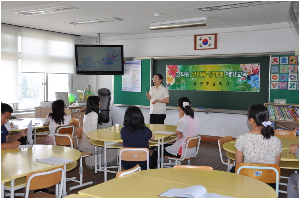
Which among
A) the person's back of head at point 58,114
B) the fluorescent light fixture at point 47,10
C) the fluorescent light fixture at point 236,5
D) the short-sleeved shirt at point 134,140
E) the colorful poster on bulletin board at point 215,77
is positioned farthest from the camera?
the colorful poster on bulletin board at point 215,77

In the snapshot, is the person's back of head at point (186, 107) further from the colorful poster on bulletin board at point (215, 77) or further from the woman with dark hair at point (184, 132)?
the colorful poster on bulletin board at point (215, 77)

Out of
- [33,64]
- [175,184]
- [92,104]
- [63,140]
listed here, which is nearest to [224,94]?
[92,104]

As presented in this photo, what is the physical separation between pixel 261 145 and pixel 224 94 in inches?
170

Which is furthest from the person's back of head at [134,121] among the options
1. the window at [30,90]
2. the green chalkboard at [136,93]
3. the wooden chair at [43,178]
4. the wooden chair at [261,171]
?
the window at [30,90]

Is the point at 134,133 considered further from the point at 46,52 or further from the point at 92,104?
the point at 46,52

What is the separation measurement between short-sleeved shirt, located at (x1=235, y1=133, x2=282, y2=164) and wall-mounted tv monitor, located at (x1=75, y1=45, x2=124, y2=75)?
5241mm

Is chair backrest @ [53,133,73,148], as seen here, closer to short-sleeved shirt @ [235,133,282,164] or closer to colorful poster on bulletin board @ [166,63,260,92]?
short-sleeved shirt @ [235,133,282,164]

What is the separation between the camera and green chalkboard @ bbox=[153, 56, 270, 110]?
22.1 feet

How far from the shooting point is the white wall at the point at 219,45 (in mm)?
6555

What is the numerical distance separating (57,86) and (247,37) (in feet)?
16.7

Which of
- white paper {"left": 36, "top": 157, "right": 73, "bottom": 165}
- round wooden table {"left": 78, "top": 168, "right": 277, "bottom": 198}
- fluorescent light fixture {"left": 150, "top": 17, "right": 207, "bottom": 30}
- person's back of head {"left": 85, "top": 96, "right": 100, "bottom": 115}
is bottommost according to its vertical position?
round wooden table {"left": 78, "top": 168, "right": 277, "bottom": 198}

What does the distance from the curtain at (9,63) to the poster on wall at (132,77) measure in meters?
2.78

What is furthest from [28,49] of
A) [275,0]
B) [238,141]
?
[238,141]

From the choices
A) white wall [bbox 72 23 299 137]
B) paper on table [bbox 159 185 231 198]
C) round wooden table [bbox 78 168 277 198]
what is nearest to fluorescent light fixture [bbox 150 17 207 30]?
white wall [bbox 72 23 299 137]
